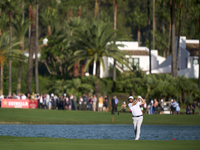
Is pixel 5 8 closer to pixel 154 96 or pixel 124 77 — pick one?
pixel 124 77

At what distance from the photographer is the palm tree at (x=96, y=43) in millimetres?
63438

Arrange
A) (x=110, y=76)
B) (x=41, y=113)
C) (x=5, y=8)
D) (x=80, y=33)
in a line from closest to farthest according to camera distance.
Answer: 1. (x=41, y=113)
2. (x=80, y=33)
3. (x=5, y=8)
4. (x=110, y=76)

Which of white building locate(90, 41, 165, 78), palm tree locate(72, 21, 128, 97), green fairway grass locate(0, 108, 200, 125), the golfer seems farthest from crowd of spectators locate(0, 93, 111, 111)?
the golfer

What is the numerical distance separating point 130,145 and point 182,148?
77.7 inches

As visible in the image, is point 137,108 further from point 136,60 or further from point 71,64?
point 136,60

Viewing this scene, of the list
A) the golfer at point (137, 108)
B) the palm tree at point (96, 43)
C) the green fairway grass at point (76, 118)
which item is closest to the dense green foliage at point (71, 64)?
the palm tree at point (96, 43)

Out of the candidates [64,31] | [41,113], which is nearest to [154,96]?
[41,113]

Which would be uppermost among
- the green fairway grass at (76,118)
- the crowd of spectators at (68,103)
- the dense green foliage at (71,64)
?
the dense green foliage at (71,64)

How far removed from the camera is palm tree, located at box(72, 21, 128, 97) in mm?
63438

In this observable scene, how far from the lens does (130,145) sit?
58.5 ft

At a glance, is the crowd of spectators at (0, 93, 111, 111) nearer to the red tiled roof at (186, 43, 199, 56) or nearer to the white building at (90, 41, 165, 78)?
the white building at (90, 41, 165, 78)

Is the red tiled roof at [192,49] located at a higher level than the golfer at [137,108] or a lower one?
higher

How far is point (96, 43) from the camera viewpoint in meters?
63.3

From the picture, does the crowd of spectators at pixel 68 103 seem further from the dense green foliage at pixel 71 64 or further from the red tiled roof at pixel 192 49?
the red tiled roof at pixel 192 49
